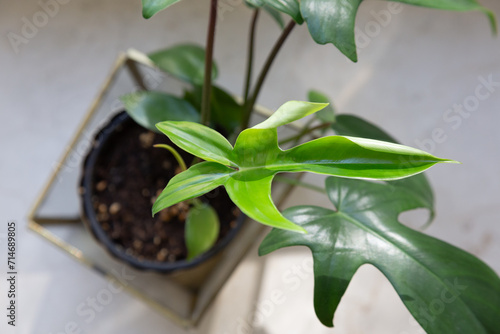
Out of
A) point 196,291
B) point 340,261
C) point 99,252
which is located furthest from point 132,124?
point 340,261

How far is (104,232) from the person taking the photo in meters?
0.79

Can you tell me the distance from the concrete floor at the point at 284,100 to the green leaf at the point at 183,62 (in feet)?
1.10

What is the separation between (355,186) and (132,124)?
0.44 meters

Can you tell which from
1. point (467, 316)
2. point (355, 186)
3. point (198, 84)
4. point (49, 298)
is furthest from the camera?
point (49, 298)

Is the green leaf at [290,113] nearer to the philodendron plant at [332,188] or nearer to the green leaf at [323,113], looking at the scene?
the philodendron plant at [332,188]

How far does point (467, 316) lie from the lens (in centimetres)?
50

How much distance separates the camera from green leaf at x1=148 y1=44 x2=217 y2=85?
76 centimetres

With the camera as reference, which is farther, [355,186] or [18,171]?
[18,171]

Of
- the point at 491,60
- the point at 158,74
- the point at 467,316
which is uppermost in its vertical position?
the point at 491,60

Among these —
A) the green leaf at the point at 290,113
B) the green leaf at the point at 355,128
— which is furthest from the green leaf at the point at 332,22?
the green leaf at the point at 355,128

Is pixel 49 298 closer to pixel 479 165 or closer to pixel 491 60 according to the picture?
pixel 479 165

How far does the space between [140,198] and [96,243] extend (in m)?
0.11

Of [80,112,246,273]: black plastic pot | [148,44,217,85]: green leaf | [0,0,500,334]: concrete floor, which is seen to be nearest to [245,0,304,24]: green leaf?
[148,44,217,85]: green leaf

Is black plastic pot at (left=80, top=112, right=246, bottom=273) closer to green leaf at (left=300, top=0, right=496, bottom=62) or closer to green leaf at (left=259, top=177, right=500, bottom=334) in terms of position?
green leaf at (left=259, top=177, right=500, bottom=334)
